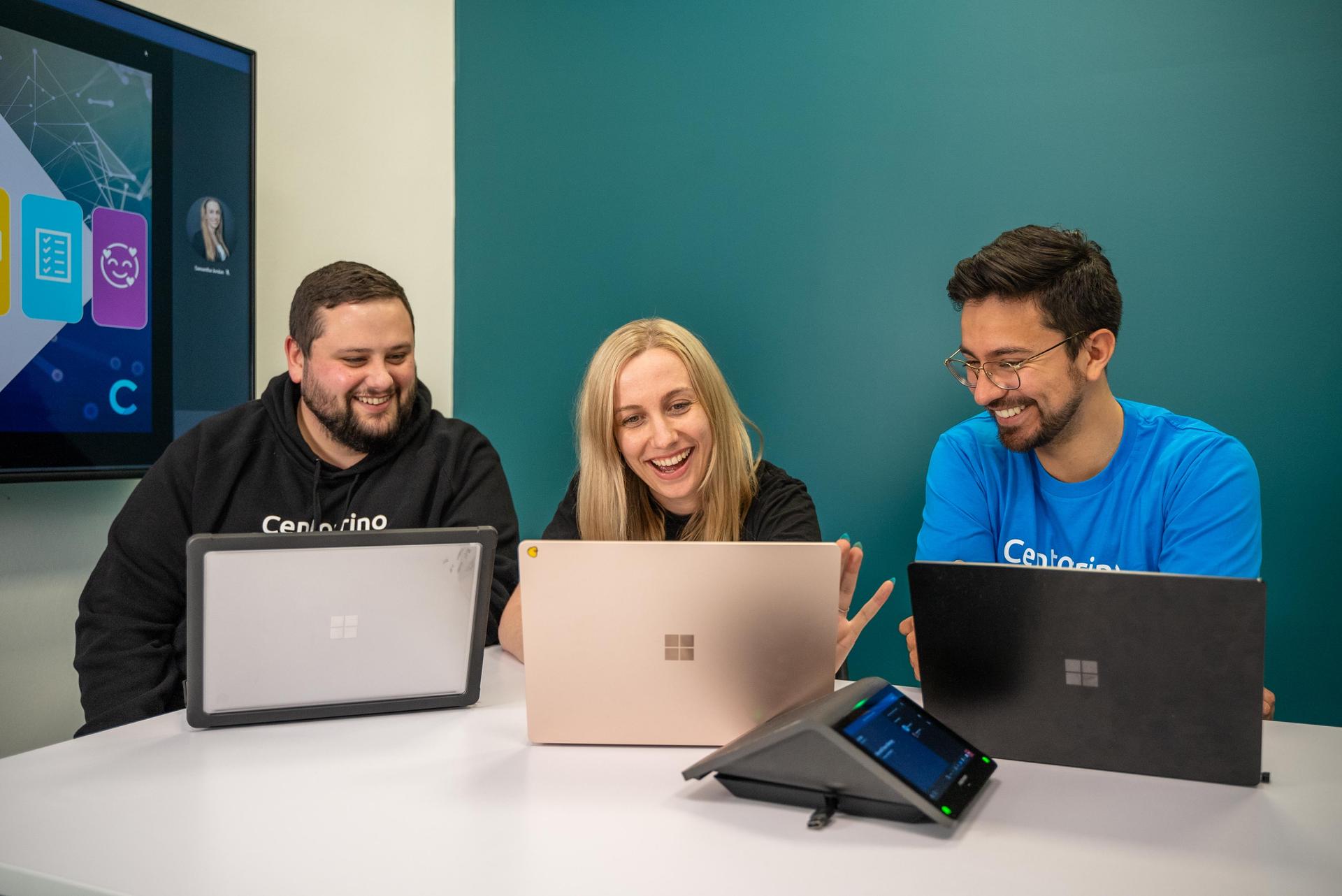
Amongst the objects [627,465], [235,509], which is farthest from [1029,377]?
[235,509]

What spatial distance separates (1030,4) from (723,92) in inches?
33.7

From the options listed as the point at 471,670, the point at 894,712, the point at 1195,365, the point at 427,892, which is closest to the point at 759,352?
the point at 1195,365

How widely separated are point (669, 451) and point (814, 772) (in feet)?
3.43

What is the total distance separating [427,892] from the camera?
847 mm

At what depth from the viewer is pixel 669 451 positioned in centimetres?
198

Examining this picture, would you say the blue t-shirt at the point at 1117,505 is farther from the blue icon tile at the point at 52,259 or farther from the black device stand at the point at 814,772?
the blue icon tile at the point at 52,259

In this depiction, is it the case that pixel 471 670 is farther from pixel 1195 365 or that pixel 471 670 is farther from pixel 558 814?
pixel 1195 365

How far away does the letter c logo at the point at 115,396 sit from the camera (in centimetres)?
210

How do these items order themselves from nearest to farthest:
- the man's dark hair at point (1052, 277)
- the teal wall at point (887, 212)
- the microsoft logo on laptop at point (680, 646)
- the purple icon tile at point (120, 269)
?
the microsoft logo on laptop at point (680, 646) → the man's dark hair at point (1052, 277) → the purple icon tile at point (120, 269) → the teal wall at point (887, 212)

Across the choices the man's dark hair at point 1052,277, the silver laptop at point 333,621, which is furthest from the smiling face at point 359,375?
the man's dark hair at point 1052,277

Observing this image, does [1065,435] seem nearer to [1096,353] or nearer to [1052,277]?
[1096,353]

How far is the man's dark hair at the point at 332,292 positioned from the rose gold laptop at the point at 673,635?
1126 millimetres

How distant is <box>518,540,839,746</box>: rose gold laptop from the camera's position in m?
1.19

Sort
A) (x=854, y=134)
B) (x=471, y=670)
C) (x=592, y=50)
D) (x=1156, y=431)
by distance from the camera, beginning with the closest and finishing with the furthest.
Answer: (x=471, y=670)
(x=1156, y=431)
(x=854, y=134)
(x=592, y=50)
